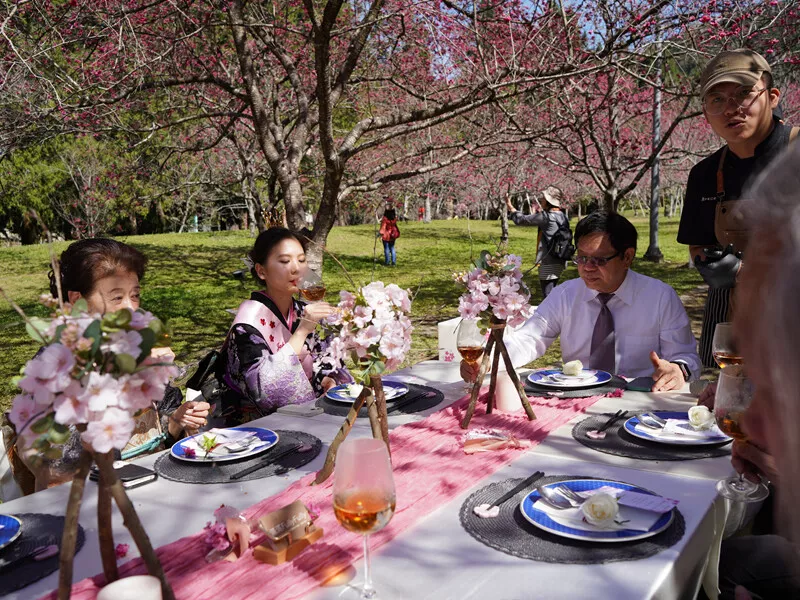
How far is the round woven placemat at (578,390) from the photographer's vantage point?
2703 mm

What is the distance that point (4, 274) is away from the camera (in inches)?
587

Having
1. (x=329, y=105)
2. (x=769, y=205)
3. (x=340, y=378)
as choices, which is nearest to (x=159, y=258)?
(x=329, y=105)

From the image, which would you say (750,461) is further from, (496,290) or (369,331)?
Answer: (369,331)

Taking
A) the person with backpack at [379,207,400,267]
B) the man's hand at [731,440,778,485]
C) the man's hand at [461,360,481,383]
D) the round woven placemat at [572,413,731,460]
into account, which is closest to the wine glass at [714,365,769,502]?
the man's hand at [731,440,778,485]

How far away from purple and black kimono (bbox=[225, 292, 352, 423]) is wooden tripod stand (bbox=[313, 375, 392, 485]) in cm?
87

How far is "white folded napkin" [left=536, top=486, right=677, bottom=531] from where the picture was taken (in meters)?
1.47

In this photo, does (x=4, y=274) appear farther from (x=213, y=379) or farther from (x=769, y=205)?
(x=769, y=205)

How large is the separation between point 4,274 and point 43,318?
1618 cm

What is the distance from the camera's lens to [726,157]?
3.40m

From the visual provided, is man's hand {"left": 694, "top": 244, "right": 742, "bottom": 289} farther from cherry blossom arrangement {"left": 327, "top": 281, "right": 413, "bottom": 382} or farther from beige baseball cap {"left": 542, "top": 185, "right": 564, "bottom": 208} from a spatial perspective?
beige baseball cap {"left": 542, "top": 185, "right": 564, "bottom": 208}

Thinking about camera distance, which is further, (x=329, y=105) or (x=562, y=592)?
(x=329, y=105)

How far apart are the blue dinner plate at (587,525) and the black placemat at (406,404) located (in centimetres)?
101

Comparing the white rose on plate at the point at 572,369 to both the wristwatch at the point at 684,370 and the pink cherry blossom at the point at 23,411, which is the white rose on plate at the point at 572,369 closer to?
the wristwatch at the point at 684,370

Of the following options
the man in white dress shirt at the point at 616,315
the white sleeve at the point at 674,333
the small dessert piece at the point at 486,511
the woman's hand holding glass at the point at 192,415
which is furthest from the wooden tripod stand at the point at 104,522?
the white sleeve at the point at 674,333
